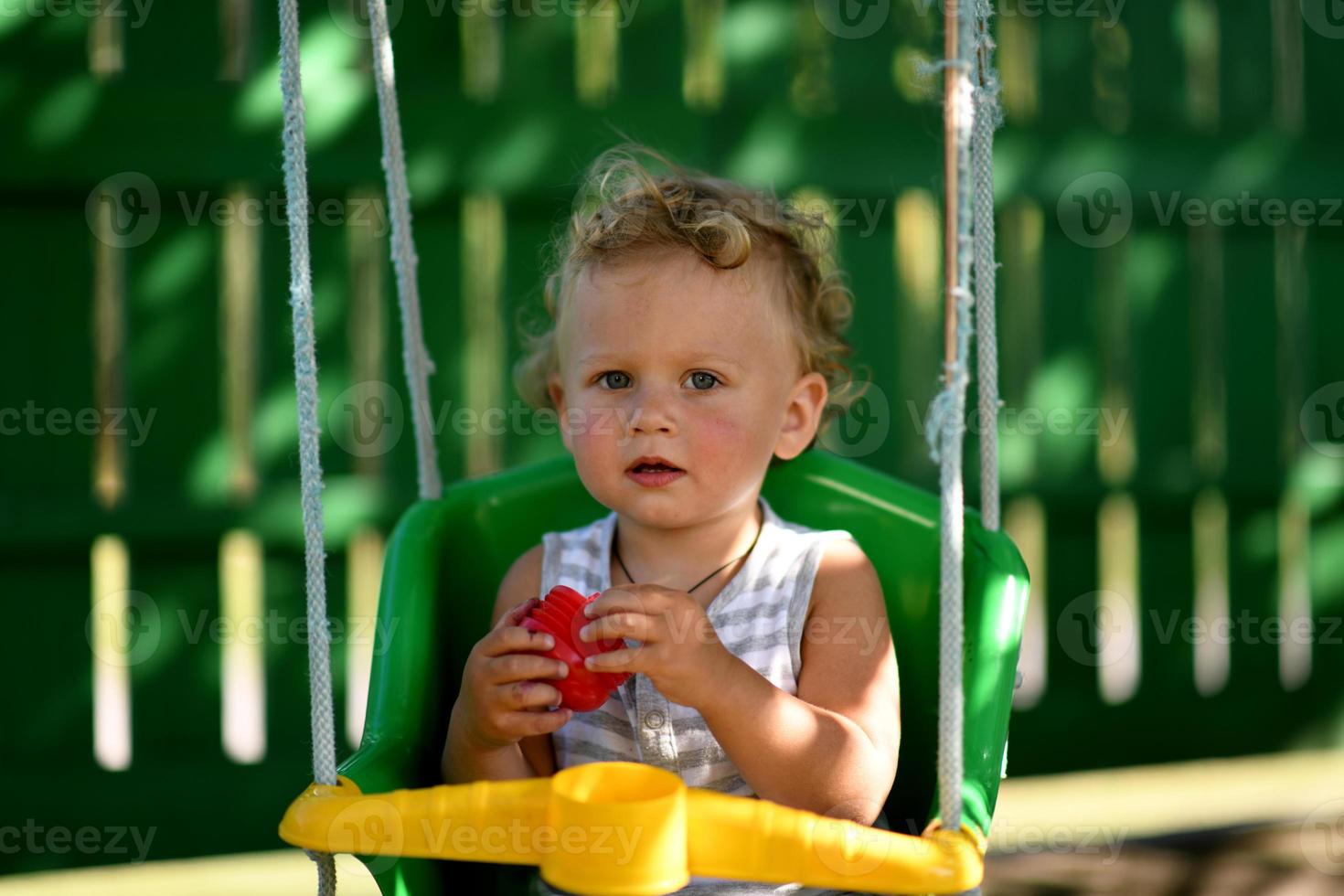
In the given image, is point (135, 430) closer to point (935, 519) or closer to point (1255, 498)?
point (935, 519)

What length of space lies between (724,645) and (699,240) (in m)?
0.41

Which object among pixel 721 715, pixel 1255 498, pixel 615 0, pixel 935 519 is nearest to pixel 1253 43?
pixel 1255 498

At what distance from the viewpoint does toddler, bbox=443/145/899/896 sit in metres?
1.24

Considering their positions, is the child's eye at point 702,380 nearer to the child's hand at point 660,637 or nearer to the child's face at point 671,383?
the child's face at point 671,383

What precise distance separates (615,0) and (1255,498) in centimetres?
160

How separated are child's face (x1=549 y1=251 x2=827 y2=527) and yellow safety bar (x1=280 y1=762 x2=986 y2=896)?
0.39 m

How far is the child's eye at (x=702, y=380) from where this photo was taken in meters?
1.38

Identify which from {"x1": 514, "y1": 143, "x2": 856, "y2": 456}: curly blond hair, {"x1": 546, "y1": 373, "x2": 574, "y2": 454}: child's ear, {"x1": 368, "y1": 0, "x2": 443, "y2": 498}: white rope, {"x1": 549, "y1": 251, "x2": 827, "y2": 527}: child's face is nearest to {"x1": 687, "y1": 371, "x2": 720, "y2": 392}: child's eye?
{"x1": 549, "y1": 251, "x2": 827, "y2": 527}: child's face

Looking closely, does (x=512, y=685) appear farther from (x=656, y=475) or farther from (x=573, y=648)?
(x=656, y=475)

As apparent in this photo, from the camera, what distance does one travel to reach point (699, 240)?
140cm

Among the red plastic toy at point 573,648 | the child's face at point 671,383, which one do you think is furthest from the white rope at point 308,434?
the child's face at point 671,383

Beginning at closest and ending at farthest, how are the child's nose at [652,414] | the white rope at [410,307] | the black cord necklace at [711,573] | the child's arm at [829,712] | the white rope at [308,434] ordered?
the white rope at [308,434], the child's arm at [829,712], the child's nose at [652,414], the black cord necklace at [711,573], the white rope at [410,307]

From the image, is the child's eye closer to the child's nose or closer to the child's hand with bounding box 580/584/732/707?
the child's nose

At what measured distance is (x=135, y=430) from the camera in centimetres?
230
